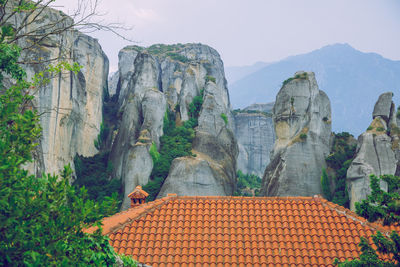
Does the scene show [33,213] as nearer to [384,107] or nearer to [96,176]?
[384,107]

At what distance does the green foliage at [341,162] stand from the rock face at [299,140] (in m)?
0.99

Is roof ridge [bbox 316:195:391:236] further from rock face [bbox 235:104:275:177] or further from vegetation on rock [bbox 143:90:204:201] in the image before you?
rock face [bbox 235:104:275:177]

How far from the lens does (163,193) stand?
37000 millimetres

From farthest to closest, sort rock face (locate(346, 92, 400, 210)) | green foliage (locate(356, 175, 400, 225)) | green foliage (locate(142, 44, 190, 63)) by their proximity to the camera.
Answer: green foliage (locate(142, 44, 190, 63)) < rock face (locate(346, 92, 400, 210)) < green foliage (locate(356, 175, 400, 225))

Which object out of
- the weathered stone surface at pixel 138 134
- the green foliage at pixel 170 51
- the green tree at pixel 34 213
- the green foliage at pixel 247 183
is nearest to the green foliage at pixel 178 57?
the green foliage at pixel 170 51

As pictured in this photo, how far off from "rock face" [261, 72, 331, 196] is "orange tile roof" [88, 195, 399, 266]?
70.7 feet

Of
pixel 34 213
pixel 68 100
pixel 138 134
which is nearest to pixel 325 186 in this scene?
pixel 138 134

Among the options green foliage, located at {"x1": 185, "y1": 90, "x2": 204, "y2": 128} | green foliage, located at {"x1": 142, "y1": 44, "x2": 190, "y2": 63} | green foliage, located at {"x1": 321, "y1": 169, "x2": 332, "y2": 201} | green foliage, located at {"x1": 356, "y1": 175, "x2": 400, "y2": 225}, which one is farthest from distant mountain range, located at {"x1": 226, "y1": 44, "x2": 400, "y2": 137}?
green foliage, located at {"x1": 356, "y1": 175, "x2": 400, "y2": 225}

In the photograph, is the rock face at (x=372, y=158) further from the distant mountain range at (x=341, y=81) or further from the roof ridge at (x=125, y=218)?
the distant mountain range at (x=341, y=81)

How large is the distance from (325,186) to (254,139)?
140 feet

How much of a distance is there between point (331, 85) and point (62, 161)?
127m

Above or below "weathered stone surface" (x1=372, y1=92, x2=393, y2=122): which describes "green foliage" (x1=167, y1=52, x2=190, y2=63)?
above

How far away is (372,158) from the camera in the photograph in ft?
106

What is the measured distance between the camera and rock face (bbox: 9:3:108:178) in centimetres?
3381
